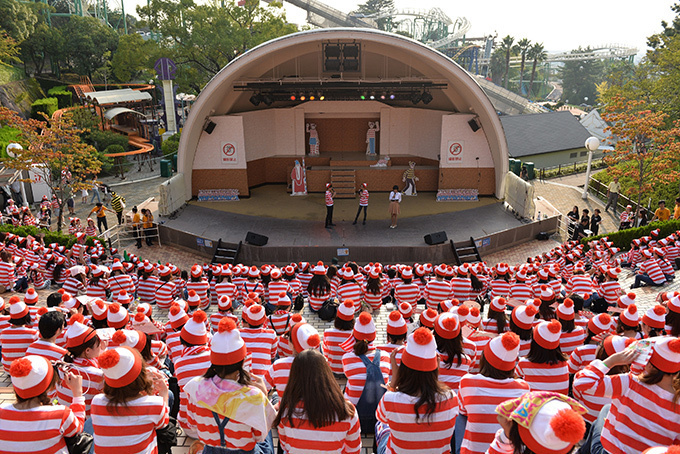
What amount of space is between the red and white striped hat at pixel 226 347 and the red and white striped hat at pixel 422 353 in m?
1.30

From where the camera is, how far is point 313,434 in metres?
3.54

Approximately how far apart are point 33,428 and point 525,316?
4617 millimetres

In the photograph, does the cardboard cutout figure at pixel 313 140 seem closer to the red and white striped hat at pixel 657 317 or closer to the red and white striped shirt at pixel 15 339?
the red and white striped shirt at pixel 15 339

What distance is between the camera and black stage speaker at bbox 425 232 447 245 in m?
15.4

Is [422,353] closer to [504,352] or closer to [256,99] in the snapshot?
[504,352]

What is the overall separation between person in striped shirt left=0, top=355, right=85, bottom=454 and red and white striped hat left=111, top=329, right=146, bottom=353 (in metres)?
0.63

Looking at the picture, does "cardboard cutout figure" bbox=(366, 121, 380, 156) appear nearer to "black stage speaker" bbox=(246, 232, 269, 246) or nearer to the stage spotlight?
the stage spotlight

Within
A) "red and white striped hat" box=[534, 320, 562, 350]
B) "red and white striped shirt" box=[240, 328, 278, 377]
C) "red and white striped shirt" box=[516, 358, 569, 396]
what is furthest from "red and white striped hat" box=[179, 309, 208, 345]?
"red and white striped hat" box=[534, 320, 562, 350]

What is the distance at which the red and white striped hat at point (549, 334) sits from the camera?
440cm

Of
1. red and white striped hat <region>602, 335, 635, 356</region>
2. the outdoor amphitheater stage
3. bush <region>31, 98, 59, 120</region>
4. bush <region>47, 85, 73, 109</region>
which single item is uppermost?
bush <region>47, 85, 73, 109</region>

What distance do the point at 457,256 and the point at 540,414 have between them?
13.0 metres

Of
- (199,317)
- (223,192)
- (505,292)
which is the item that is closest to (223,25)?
(223,192)

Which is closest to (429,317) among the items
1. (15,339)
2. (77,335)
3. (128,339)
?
(128,339)

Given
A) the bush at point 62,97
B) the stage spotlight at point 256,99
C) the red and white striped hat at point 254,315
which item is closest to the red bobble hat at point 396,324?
the red and white striped hat at point 254,315
